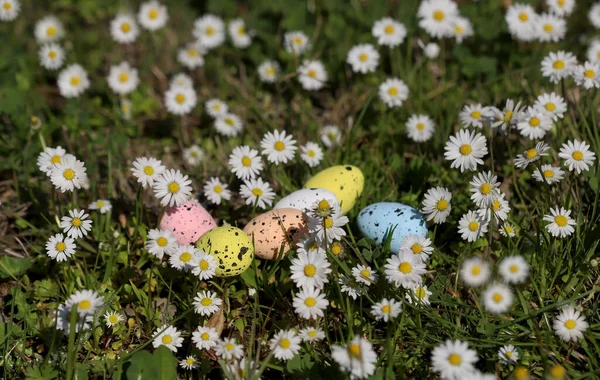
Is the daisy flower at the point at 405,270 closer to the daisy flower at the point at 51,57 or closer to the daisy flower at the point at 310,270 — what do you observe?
the daisy flower at the point at 310,270

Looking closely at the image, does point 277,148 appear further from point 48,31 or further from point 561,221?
point 48,31

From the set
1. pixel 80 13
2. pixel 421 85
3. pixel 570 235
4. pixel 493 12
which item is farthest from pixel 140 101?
pixel 570 235

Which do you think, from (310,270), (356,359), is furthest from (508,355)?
(310,270)

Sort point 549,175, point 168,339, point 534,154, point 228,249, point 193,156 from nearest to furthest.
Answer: point 168,339, point 228,249, point 534,154, point 549,175, point 193,156

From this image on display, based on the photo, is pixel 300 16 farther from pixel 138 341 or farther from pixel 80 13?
pixel 138 341

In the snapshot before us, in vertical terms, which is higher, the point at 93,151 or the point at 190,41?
the point at 190,41

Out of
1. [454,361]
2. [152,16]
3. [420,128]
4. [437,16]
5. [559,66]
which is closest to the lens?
[454,361]

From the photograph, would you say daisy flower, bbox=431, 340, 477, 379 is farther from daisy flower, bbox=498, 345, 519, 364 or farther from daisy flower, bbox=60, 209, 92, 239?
daisy flower, bbox=60, 209, 92, 239

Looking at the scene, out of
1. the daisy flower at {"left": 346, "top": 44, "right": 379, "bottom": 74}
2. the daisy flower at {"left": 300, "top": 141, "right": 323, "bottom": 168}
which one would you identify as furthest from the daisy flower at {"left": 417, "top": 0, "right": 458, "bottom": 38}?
the daisy flower at {"left": 300, "top": 141, "right": 323, "bottom": 168}
